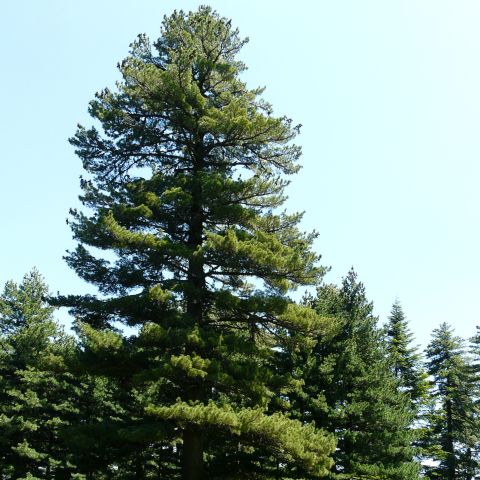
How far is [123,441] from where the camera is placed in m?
13.9

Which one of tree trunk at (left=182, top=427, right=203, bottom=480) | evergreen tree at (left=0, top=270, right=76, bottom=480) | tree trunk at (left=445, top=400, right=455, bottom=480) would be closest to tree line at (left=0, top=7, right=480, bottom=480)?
tree trunk at (left=182, top=427, right=203, bottom=480)

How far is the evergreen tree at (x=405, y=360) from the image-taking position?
37.5 metres

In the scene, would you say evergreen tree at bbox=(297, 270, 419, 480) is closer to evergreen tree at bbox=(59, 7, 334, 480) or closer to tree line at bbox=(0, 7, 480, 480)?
tree line at bbox=(0, 7, 480, 480)

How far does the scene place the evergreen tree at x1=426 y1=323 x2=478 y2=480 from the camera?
36125mm

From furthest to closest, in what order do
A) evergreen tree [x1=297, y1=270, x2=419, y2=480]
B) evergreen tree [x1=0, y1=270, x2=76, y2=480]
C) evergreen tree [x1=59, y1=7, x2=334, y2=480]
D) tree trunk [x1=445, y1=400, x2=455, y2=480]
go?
tree trunk [x1=445, y1=400, x2=455, y2=480] < evergreen tree [x1=0, y1=270, x2=76, y2=480] < evergreen tree [x1=297, y1=270, x2=419, y2=480] < evergreen tree [x1=59, y1=7, x2=334, y2=480]

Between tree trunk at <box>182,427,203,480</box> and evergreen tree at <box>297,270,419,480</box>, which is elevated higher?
evergreen tree at <box>297,270,419,480</box>

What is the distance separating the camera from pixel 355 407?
20141 millimetres

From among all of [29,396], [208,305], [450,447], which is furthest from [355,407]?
[450,447]

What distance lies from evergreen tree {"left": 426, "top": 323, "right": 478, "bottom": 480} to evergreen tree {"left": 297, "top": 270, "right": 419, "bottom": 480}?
16444 mm

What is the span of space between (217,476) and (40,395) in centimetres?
1928

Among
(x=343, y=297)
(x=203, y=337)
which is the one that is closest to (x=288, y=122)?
(x=203, y=337)

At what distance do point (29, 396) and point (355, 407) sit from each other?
729 inches

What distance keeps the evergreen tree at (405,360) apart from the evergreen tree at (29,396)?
71.6 ft

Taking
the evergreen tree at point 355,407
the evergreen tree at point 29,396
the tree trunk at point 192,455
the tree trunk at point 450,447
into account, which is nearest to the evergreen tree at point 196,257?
the tree trunk at point 192,455
